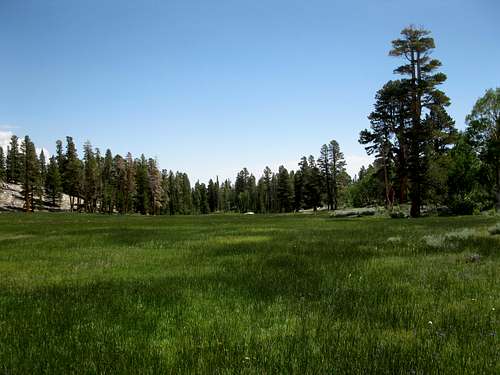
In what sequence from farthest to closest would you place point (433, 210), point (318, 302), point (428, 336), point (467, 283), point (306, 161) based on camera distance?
point (306, 161), point (433, 210), point (467, 283), point (318, 302), point (428, 336)

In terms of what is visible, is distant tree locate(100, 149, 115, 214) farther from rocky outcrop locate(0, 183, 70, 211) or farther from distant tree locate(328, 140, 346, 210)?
distant tree locate(328, 140, 346, 210)

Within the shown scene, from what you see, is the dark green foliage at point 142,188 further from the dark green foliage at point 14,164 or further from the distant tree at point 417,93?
the distant tree at point 417,93

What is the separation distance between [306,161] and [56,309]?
118 metres

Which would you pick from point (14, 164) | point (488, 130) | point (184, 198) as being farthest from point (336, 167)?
point (14, 164)

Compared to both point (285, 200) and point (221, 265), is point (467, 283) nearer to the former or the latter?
point (221, 265)

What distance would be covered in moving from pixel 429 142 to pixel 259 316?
39691mm

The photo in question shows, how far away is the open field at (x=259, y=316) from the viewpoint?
461 centimetres

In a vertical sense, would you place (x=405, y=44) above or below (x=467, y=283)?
above

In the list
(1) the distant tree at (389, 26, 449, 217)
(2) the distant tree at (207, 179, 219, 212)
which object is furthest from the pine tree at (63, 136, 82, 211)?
(1) the distant tree at (389, 26, 449, 217)

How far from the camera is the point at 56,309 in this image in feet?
23.6

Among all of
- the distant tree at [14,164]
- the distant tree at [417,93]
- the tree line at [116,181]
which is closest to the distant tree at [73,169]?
the tree line at [116,181]

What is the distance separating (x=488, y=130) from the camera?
5212 cm

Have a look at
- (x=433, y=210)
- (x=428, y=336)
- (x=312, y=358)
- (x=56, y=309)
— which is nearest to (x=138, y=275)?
(x=56, y=309)

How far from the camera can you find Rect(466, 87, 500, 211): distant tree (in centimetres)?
4922
